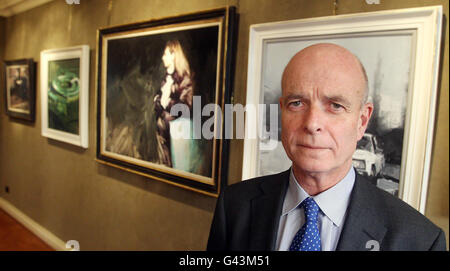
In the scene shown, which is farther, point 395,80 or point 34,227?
point 34,227

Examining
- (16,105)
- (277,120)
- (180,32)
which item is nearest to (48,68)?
(16,105)

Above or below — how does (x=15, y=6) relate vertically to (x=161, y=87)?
above

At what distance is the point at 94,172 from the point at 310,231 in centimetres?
52

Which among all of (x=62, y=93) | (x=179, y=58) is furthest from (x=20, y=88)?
(x=179, y=58)

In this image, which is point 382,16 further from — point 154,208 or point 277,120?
point 154,208

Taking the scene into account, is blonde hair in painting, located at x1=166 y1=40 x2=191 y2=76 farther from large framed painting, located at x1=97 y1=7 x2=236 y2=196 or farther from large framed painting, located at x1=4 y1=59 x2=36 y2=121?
large framed painting, located at x1=4 y1=59 x2=36 y2=121

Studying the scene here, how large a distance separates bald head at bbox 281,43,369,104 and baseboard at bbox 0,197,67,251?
639mm

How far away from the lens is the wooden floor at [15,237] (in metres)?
0.61

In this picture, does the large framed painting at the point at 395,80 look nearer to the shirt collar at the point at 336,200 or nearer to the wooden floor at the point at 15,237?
the shirt collar at the point at 336,200

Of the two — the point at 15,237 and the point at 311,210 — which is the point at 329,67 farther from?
the point at 15,237

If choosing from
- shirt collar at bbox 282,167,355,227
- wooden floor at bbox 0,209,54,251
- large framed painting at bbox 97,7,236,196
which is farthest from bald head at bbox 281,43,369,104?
wooden floor at bbox 0,209,54,251

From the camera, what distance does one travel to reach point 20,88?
0.64 meters

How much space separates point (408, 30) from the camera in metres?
0.48

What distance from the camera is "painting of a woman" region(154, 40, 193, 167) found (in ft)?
2.28
